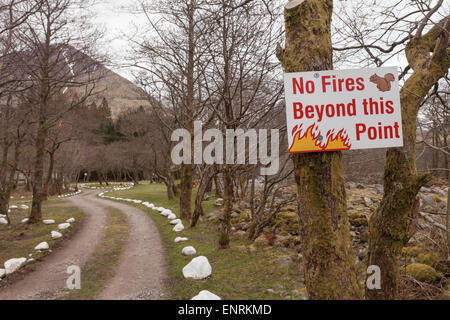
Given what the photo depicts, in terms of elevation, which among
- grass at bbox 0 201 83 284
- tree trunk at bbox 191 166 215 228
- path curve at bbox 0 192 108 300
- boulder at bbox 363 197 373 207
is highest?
tree trunk at bbox 191 166 215 228

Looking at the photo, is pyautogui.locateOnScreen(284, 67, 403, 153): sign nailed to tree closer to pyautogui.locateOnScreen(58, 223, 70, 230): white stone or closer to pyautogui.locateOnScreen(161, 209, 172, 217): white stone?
pyautogui.locateOnScreen(58, 223, 70, 230): white stone

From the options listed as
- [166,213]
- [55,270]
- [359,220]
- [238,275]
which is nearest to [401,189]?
[238,275]

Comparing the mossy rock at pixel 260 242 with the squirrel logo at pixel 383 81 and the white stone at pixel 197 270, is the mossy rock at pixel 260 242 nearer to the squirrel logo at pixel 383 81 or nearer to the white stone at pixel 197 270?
the white stone at pixel 197 270

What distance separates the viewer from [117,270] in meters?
5.35

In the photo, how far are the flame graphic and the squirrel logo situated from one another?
0.49m

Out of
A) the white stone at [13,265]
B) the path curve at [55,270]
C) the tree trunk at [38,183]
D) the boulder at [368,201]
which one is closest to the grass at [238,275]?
the path curve at [55,270]

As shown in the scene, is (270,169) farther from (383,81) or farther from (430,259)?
(383,81)

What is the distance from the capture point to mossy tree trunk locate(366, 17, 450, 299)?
2.46 m

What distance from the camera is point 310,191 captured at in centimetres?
204

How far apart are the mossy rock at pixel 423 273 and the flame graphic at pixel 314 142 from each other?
351cm

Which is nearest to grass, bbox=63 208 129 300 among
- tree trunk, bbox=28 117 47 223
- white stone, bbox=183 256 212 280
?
white stone, bbox=183 256 212 280

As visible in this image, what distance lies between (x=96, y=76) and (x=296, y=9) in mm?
10883

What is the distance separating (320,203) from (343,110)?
0.70m
